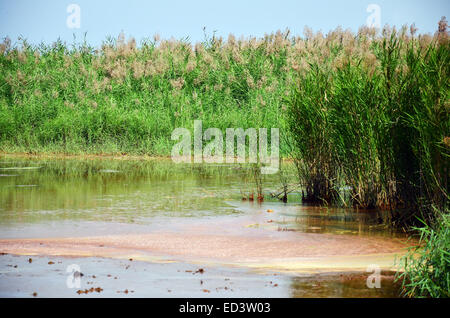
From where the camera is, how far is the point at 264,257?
7383mm

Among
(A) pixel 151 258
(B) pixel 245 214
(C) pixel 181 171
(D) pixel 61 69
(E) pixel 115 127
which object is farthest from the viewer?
(D) pixel 61 69

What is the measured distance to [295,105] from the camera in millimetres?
12000

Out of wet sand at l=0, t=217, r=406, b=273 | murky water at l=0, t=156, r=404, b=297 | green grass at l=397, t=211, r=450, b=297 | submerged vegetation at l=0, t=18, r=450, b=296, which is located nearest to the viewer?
green grass at l=397, t=211, r=450, b=297

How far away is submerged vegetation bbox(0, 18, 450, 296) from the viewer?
870cm

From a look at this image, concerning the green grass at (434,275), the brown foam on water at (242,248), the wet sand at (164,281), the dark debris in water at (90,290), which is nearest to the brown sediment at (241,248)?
the brown foam on water at (242,248)

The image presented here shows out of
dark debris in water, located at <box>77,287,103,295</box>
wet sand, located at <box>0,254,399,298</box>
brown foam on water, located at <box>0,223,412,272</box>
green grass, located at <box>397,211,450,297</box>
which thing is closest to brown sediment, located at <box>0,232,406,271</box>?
brown foam on water, located at <box>0,223,412,272</box>

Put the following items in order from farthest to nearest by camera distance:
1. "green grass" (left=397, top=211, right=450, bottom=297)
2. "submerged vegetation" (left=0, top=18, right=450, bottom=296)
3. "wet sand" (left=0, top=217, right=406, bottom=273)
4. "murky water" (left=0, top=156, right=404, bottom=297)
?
"submerged vegetation" (left=0, top=18, right=450, bottom=296) → "murky water" (left=0, top=156, right=404, bottom=297) → "wet sand" (left=0, top=217, right=406, bottom=273) → "green grass" (left=397, top=211, right=450, bottom=297)

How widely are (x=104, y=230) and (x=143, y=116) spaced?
14.6 meters

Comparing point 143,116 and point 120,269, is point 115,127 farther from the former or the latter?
point 120,269

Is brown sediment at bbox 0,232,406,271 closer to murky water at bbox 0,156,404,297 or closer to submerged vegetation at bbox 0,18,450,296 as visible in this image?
murky water at bbox 0,156,404,297

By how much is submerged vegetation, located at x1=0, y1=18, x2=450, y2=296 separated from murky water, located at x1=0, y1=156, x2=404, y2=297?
635 mm

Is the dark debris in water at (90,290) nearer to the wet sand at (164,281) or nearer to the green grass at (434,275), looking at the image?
the wet sand at (164,281)

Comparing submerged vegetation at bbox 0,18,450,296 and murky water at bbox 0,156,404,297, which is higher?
submerged vegetation at bbox 0,18,450,296
